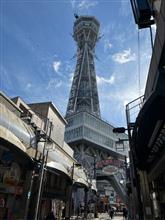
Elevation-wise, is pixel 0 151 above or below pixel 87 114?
below

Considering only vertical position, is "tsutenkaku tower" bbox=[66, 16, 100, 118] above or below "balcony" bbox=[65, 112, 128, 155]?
above

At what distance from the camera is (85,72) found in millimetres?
130625

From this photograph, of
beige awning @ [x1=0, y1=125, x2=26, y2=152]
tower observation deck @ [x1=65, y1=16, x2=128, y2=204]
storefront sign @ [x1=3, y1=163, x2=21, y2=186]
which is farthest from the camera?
tower observation deck @ [x1=65, y1=16, x2=128, y2=204]

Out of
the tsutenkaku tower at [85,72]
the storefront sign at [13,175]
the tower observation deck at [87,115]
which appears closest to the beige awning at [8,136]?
the storefront sign at [13,175]

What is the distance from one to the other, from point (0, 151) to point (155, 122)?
9.66 m

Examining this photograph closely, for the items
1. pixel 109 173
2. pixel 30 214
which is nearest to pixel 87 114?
pixel 109 173

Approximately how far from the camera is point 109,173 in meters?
56.8

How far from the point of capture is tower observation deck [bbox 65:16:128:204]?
96.2 meters

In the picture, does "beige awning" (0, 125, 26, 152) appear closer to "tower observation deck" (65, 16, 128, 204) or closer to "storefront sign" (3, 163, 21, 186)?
"storefront sign" (3, 163, 21, 186)

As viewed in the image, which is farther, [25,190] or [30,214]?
[30,214]

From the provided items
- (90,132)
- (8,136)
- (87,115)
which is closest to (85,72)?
(87,115)

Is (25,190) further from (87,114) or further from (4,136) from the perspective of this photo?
(87,114)

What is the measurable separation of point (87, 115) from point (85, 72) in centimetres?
3966

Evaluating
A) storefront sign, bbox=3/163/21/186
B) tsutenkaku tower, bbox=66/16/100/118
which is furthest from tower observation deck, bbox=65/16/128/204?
storefront sign, bbox=3/163/21/186
